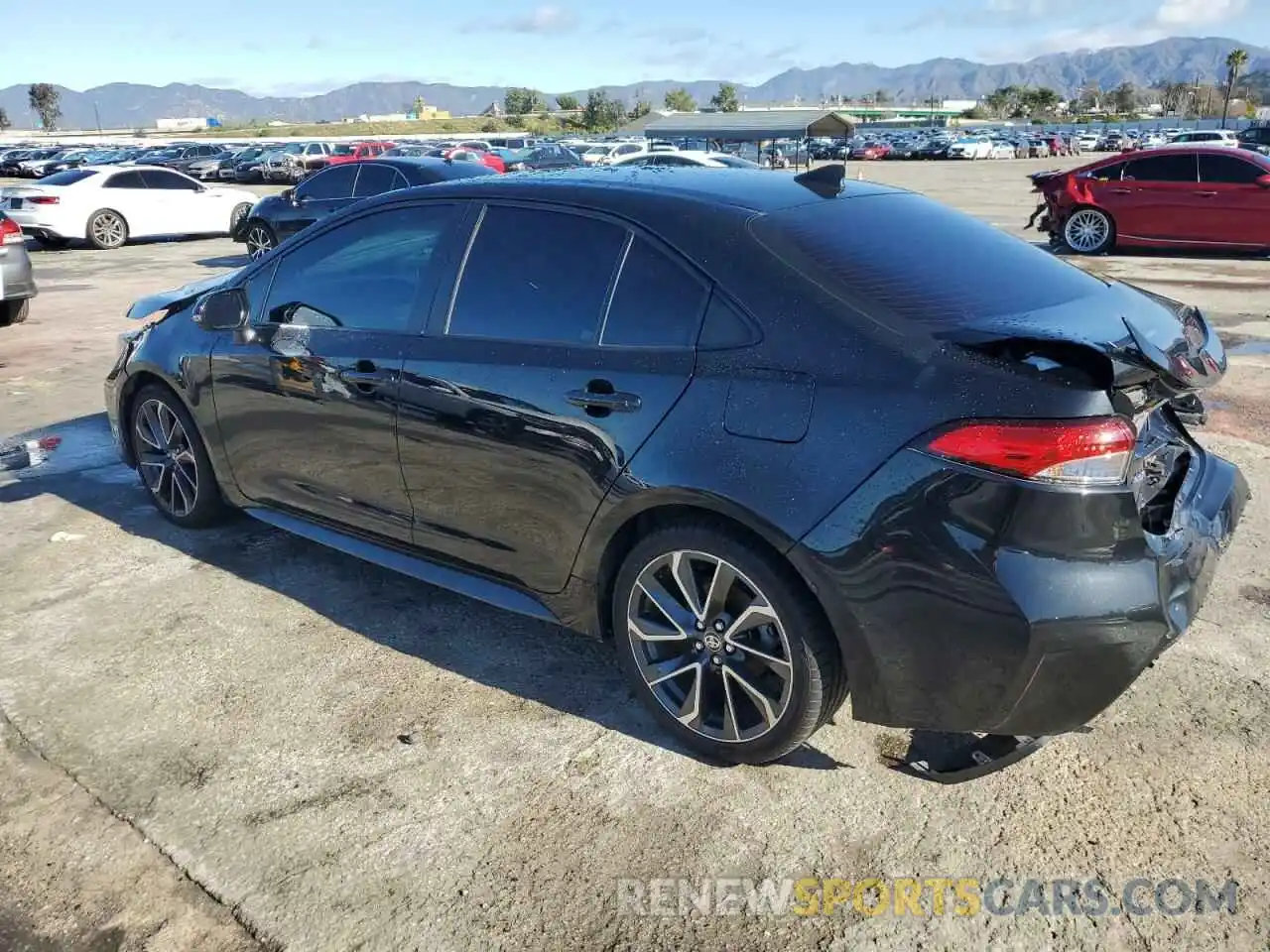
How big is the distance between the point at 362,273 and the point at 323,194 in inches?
489

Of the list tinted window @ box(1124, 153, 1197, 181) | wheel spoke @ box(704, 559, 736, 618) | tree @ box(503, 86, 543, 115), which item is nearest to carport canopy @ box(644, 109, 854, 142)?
tinted window @ box(1124, 153, 1197, 181)

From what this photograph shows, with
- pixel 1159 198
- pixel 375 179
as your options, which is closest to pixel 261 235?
pixel 375 179

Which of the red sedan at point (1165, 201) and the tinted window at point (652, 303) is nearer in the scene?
the tinted window at point (652, 303)

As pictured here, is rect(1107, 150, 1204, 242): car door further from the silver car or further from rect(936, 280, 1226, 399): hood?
the silver car

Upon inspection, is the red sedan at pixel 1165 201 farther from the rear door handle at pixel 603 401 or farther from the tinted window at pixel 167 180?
the tinted window at pixel 167 180

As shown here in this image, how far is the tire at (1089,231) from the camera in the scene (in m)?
15.2

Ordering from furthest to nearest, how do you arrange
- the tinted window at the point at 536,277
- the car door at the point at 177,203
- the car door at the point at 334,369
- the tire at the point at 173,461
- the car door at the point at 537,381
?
the car door at the point at 177,203
the tire at the point at 173,461
the car door at the point at 334,369
the tinted window at the point at 536,277
the car door at the point at 537,381

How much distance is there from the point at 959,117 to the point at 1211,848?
16783 centimetres

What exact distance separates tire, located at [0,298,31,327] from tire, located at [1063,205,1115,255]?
550 inches

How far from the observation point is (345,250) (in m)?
4.15

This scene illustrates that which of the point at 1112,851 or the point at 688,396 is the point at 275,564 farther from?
the point at 1112,851

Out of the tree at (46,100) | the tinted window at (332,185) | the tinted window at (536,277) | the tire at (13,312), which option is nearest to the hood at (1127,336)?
the tinted window at (536,277)

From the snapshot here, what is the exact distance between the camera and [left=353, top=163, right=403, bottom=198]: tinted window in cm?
1479

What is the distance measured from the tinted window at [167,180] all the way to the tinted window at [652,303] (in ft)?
64.1
